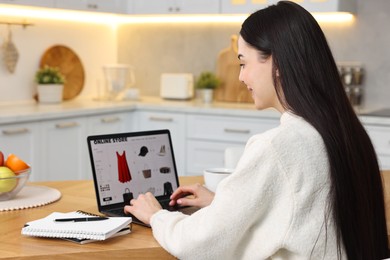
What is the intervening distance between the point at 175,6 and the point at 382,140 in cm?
185

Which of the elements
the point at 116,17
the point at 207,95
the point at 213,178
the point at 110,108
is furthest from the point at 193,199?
the point at 116,17

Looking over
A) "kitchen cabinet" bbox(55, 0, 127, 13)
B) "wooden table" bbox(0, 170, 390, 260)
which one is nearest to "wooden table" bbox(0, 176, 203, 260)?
"wooden table" bbox(0, 170, 390, 260)

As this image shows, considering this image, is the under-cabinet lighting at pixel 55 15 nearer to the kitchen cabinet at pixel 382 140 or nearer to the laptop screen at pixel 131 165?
the kitchen cabinet at pixel 382 140

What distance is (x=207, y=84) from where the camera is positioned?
191 inches

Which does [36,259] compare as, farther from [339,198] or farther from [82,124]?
[82,124]

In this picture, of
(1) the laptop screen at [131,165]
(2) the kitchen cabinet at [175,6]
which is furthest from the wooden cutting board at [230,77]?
(1) the laptop screen at [131,165]

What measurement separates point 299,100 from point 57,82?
3.38 metres

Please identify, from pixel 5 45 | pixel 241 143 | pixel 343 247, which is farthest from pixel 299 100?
pixel 5 45

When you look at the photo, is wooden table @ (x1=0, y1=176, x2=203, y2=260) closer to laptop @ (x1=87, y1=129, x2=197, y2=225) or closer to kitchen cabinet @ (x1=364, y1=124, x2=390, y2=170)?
laptop @ (x1=87, y1=129, x2=197, y2=225)

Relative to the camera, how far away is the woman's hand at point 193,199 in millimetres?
1895

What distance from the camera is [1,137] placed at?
146 inches

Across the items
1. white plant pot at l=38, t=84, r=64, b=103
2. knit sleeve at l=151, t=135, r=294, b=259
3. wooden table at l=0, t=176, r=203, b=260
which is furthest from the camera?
white plant pot at l=38, t=84, r=64, b=103

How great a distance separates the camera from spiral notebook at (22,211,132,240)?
158 centimetres

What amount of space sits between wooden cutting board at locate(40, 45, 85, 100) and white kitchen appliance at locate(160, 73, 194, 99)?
0.65 metres
